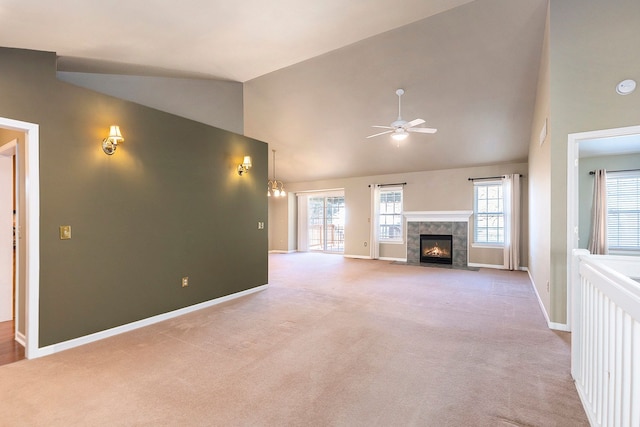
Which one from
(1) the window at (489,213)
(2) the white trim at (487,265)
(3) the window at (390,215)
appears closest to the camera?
(2) the white trim at (487,265)

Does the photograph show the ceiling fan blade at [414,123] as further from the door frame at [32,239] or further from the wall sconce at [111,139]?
the door frame at [32,239]

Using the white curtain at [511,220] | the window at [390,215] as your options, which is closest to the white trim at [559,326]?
the white curtain at [511,220]

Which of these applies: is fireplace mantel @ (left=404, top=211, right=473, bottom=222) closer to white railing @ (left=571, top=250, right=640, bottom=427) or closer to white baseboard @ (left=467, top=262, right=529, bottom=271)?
white baseboard @ (left=467, top=262, right=529, bottom=271)

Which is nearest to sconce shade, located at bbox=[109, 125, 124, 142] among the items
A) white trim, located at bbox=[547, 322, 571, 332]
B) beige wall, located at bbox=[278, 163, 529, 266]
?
white trim, located at bbox=[547, 322, 571, 332]

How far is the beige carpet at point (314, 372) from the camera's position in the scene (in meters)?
1.97

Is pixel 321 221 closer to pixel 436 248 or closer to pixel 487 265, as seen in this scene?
pixel 436 248

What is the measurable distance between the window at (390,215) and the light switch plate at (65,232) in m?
7.49

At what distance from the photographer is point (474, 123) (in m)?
5.90

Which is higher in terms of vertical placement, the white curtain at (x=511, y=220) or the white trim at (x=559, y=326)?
the white curtain at (x=511, y=220)

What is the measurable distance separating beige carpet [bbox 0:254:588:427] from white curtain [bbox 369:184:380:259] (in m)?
4.72

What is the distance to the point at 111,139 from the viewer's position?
323 centimetres

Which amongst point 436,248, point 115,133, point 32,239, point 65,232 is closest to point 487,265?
point 436,248

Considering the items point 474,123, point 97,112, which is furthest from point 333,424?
point 474,123

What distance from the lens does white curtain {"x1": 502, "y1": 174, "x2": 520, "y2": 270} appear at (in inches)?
277
